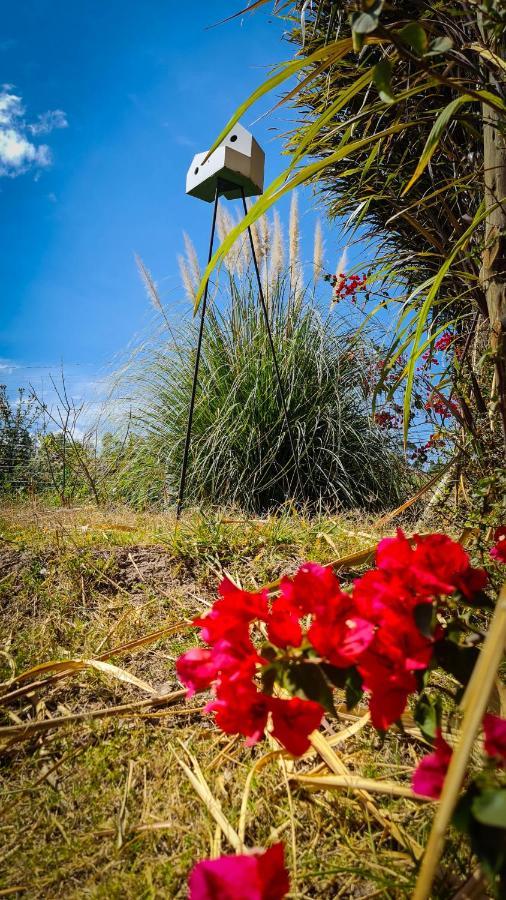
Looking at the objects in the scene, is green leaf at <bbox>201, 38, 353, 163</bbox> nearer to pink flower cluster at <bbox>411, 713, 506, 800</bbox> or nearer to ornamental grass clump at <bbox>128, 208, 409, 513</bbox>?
pink flower cluster at <bbox>411, 713, 506, 800</bbox>

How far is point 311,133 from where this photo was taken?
80 centimetres

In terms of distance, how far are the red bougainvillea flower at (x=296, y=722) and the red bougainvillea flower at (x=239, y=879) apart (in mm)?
110

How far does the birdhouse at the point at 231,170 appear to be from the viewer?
7.05 ft

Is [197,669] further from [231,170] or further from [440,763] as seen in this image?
[231,170]

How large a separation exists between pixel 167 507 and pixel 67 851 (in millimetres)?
2627

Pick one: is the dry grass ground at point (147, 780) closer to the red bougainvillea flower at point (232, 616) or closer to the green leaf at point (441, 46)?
the red bougainvillea flower at point (232, 616)

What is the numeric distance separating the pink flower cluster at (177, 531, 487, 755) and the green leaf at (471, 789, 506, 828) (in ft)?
0.35

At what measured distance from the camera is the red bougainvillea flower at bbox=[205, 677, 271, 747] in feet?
1.52

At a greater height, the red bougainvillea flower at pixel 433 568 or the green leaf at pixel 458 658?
the red bougainvillea flower at pixel 433 568

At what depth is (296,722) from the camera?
468 millimetres

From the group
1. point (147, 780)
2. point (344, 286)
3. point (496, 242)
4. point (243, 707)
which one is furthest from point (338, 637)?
point (344, 286)

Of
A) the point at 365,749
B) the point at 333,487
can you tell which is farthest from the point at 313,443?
the point at 365,749

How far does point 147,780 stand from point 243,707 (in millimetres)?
465

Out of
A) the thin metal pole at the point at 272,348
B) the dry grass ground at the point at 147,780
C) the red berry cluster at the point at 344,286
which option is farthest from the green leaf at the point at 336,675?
the red berry cluster at the point at 344,286
